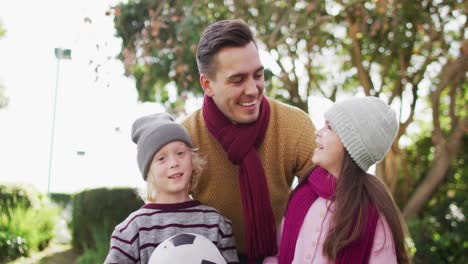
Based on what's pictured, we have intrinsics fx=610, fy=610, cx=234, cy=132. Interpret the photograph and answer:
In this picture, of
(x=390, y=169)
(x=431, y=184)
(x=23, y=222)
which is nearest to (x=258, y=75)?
(x=431, y=184)

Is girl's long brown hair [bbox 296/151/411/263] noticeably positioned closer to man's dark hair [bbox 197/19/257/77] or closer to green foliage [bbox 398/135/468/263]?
man's dark hair [bbox 197/19/257/77]

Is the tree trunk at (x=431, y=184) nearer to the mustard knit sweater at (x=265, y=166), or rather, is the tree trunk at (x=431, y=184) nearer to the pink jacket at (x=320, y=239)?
the mustard knit sweater at (x=265, y=166)

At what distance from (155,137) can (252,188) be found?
0.55 meters

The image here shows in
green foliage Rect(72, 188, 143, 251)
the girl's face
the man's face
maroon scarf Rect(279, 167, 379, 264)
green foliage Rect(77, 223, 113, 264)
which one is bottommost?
green foliage Rect(77, 223, 113, 264)

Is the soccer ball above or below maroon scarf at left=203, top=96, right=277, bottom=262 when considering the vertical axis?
below

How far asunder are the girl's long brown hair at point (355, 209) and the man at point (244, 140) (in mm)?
390

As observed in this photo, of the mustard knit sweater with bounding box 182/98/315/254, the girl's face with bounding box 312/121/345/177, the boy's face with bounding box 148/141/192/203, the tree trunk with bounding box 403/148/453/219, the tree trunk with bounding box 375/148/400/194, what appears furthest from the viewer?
the tree trunk with bounding box 375/148/400/194

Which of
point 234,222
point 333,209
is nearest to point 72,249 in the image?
point 234,222

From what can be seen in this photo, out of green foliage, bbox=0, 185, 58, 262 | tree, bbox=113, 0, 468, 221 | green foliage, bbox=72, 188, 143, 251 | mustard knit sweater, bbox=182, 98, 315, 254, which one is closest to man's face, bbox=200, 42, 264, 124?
mustard knit sweater, bbox=182, 98, 315, 254

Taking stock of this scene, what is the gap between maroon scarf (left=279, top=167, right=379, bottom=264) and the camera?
8.58ft

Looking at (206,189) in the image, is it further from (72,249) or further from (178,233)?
(72,249)

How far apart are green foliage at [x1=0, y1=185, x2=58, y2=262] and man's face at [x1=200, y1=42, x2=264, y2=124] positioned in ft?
21.7

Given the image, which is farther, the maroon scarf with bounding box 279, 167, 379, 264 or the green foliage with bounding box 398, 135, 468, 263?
the green foliage with bounding box 398, 135, 468, 263

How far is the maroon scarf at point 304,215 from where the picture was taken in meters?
2.62
